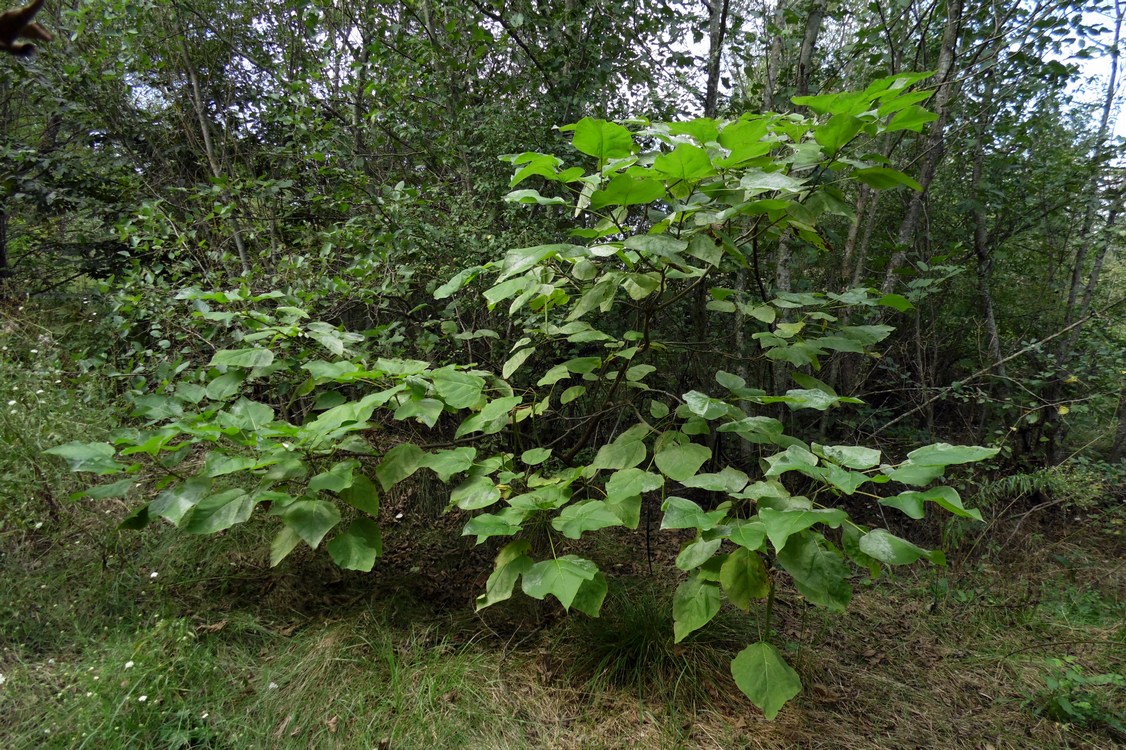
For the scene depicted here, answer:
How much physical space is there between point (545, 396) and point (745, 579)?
1.52 meters

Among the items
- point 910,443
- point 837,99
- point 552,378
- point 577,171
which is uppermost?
point 837,99

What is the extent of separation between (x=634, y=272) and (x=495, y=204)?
84.6 inches

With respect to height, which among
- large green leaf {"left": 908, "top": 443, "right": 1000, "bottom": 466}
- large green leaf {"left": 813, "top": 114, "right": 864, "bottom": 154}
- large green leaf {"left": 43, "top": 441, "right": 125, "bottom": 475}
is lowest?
large green leaf {"left": 43, "top": 441, "right": 125, "bottom": 475}

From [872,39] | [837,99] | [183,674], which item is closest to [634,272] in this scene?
[837,99]

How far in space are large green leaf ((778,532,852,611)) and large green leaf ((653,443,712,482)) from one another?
1.14 feet

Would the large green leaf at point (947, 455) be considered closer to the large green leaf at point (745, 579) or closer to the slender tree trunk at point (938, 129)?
the large green leaf at point (745, 579)

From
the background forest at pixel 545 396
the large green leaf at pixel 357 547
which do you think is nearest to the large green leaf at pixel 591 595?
the background forest at pixel 545 396

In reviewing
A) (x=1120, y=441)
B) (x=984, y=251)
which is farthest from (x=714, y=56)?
(x=1120, y=441)

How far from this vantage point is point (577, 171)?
147 cm

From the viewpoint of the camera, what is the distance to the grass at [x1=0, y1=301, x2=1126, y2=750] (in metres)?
1.78

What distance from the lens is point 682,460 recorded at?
1689 mm

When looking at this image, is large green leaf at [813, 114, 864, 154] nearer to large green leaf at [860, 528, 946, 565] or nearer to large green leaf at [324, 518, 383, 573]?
large green leaf at [860, 528, 946, 565]

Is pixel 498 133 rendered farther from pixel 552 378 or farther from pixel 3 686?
pixel 3 686

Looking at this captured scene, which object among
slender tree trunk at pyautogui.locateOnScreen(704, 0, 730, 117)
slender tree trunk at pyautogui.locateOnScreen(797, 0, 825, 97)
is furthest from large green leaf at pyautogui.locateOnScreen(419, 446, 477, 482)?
slender tree trunk at pyautogui.locateOnScreen(704, 0, 730, 117)
